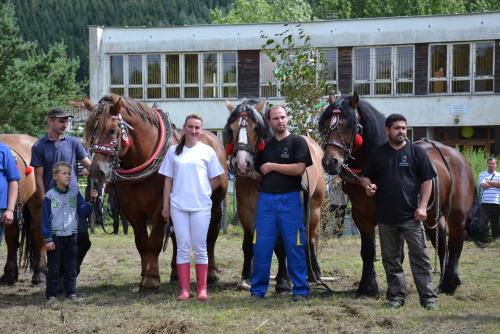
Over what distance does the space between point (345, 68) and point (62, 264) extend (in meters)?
24.7

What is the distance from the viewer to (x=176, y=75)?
3316 cm

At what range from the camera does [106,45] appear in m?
33.3

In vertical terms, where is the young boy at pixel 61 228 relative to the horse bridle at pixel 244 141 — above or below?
below

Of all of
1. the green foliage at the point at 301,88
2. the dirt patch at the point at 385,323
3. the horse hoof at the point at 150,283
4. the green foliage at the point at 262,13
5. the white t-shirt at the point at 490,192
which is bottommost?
the dirt patch at the point at 385,323

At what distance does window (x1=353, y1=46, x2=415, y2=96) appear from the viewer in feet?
101

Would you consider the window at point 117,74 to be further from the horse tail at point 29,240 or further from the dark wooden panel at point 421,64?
the horse tail at point 29,240

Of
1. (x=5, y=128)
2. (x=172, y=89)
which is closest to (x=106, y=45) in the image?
(x=172, y=89)

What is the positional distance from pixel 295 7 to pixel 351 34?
78.7 ft

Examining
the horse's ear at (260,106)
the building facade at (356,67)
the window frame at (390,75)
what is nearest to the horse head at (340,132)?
the horse's ear at (260,106)

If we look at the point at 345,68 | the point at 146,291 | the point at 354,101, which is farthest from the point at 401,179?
the point at 345,68

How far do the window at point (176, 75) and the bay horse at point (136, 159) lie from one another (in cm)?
2391

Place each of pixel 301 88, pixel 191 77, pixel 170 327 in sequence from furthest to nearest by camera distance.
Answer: pixel 191 77
pixel 301 88
pixel 170 327

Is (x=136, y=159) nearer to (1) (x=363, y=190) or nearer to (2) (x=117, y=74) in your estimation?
(1) (x=363, y=190)

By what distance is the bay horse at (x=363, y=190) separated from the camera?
7590mm
